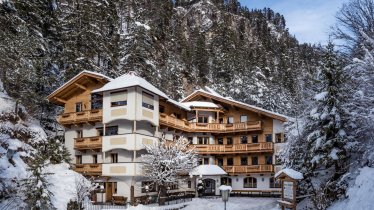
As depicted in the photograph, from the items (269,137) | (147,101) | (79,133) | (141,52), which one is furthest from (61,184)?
(141,52)

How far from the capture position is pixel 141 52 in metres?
59.5

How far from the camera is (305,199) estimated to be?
2647cm

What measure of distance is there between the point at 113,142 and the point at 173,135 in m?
9.01

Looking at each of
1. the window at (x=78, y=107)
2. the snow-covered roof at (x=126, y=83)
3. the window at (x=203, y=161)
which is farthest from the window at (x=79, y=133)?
the window at (x=203, y=161)

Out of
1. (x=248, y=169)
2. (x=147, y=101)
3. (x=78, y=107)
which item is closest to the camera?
(x=147, y=101)

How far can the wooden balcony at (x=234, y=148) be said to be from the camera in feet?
133

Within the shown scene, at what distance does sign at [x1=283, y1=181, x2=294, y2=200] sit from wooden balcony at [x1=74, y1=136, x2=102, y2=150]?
19325 millimetres

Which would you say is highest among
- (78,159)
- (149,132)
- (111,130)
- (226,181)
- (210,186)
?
(111,130)

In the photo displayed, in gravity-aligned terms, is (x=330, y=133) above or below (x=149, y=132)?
below

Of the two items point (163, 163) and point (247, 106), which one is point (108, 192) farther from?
point (247, 106)

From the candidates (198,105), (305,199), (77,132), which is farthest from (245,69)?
(305,199)

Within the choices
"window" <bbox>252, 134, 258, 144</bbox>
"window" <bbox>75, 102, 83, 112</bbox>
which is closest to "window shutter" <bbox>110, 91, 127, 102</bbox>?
"window" <bbox>75, 102, 83, 112</bbox>

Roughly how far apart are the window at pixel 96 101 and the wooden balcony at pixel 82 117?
1.53 meters

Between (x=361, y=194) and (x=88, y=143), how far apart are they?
26414mm
